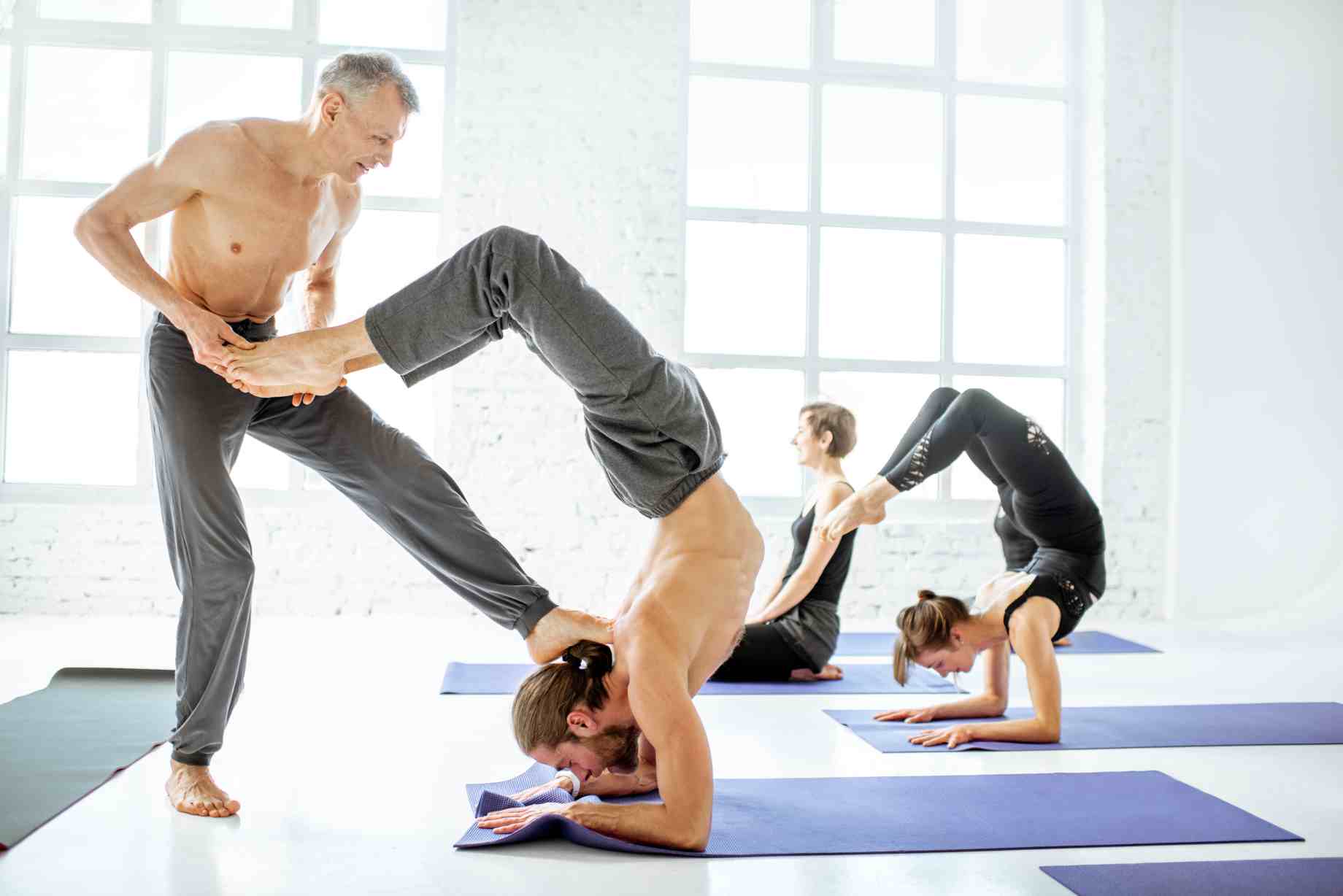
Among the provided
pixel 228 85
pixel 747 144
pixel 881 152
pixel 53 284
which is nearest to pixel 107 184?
pixel 53 284

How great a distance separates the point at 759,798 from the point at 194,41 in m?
5.36

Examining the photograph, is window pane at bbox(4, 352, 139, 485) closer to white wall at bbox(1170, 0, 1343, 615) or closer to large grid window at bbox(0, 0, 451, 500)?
large grid window at bbox(0, 0, 451, 500)

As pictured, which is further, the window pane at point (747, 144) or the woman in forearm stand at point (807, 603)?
the window pane at point (747, 144)

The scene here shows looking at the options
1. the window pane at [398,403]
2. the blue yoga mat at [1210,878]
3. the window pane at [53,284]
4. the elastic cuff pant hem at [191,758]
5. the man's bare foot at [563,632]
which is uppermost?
the window pane at [53,284]

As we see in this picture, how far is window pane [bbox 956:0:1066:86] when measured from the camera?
6.46m

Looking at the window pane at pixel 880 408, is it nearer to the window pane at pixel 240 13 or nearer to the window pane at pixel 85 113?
the window pane at pixel 240 13

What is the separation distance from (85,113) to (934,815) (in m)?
5.84

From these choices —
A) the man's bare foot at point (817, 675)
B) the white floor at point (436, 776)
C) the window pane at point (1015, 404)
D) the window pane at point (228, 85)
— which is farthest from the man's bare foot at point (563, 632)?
the window pane at point (228, 85)

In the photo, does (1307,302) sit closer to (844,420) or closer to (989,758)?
(844,420)

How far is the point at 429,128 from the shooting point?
599 centimetres

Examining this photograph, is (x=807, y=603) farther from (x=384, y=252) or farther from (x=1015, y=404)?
(x=384, y=252)

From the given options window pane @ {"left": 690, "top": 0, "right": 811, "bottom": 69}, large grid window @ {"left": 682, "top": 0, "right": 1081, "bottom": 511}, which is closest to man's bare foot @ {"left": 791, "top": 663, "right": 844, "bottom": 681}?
large grid window @ {"left": 682, "top": 0, "right": 1081, "bottom": 511}

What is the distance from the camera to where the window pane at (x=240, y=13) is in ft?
19.1

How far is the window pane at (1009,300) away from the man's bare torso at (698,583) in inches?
174
